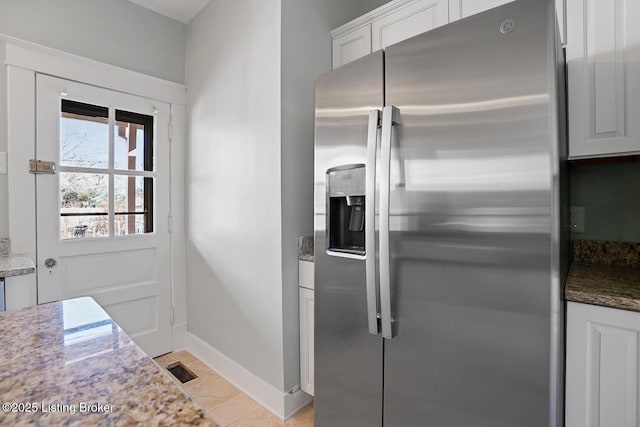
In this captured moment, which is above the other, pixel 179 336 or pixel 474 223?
pixel 474 223

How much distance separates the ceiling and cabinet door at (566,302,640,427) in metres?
3.00

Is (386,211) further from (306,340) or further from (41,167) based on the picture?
(41,167)

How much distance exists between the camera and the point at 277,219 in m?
1.85

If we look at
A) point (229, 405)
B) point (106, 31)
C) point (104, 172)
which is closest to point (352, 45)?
point (106, 31)

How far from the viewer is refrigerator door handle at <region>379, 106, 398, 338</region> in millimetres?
1208

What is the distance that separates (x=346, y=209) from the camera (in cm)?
155

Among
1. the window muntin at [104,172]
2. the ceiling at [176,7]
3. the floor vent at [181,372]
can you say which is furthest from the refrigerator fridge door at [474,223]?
the window muntin at [104,172]

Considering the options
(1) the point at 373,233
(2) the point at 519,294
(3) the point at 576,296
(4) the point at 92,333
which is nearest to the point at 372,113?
(1) the point at 373,233

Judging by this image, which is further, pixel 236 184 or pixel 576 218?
pixel 236 184

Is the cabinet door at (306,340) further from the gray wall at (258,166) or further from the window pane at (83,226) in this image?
the window pane at (83,226)

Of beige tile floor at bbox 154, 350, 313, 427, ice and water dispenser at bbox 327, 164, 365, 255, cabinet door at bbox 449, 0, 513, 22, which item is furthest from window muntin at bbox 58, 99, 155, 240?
cabinet door at bbox 449, 0, 513, 22

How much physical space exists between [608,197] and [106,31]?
3.30 meters

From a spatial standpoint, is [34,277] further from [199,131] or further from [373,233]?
[373,233]

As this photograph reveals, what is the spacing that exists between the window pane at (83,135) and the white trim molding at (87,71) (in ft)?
0.62
